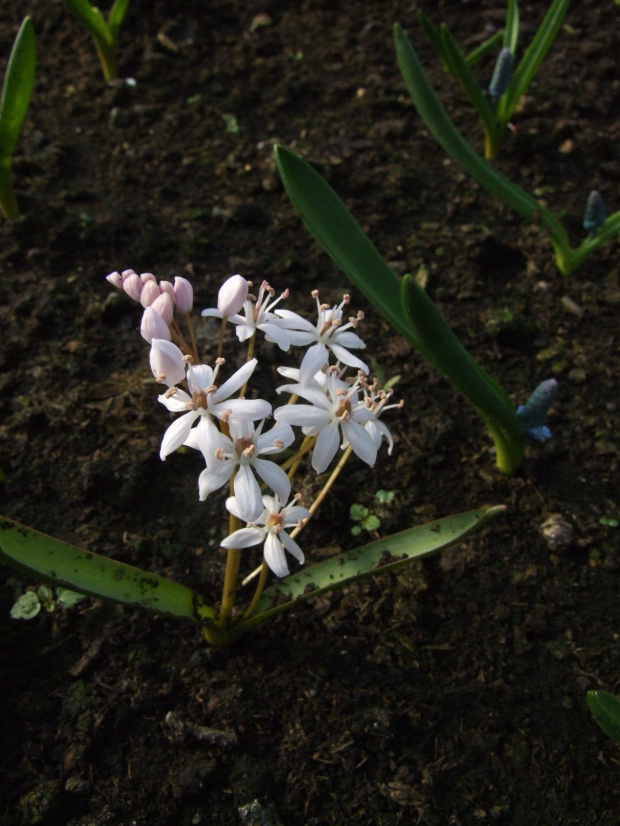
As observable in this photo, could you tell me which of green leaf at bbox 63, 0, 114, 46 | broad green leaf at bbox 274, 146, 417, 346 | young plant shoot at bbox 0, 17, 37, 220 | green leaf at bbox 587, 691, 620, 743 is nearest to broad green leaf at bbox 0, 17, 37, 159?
young plant shoot at bbox 0, 17, 37, 220

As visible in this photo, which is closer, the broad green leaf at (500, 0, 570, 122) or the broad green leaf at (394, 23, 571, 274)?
the broad green leaf at (394, 23, 571, 274)

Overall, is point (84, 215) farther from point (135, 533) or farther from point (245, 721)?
point (245, 721)

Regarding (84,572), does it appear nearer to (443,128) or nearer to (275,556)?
(275,556)

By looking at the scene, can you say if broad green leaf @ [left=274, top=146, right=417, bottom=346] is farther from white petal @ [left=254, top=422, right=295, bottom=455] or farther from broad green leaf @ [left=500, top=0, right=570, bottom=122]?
broad green leaf @ [left=500, top=0, right=570, bottom=122]

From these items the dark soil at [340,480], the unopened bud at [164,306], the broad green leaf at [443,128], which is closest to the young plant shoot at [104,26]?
the dark soil at [340,480]

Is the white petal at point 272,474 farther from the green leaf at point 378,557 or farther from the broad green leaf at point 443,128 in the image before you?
the broad green leaf at point 443,128

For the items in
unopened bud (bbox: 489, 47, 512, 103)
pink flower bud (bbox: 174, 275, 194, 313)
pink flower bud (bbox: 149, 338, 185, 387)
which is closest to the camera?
pink flower bud (bbox: 149, 338, 185, 387)
